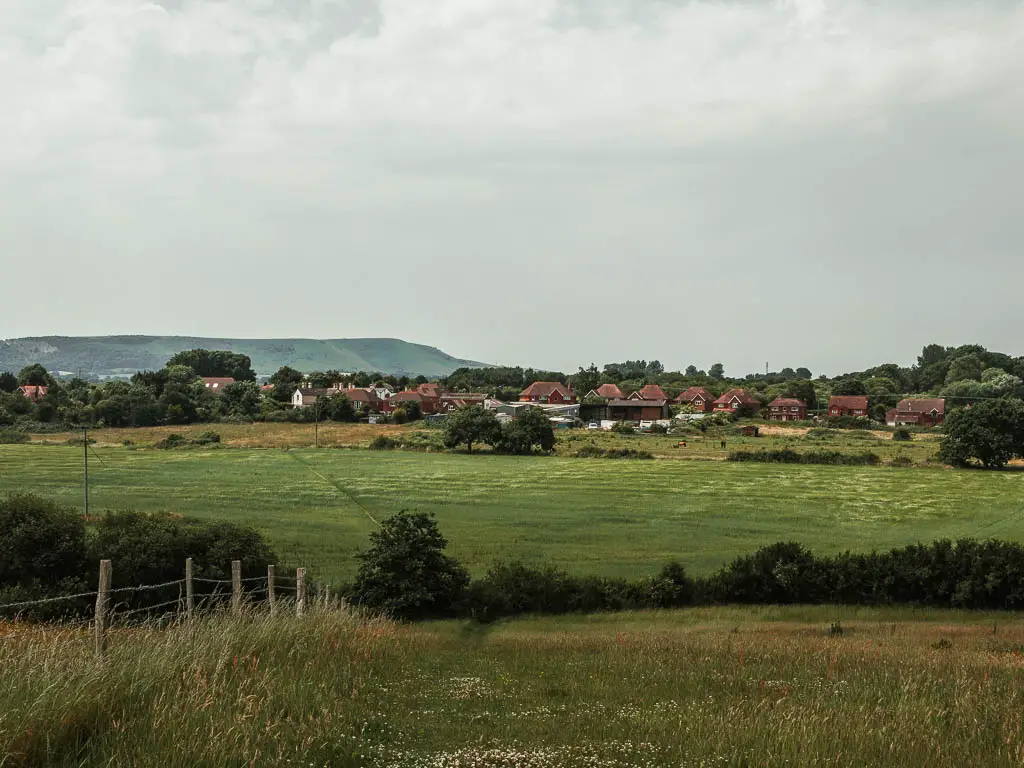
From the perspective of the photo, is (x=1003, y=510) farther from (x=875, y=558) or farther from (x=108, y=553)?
(x=108, y=553)

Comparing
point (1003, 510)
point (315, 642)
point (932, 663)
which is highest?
point (315, 642)

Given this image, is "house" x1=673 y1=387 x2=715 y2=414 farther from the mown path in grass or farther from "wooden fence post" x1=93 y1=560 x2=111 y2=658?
"wooden fence post" x1=93 y1=560 x2=111 y2=658

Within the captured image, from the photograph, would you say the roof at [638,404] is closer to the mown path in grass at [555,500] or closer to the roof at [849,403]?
the roof at [849,403]

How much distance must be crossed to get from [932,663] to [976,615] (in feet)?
58.0

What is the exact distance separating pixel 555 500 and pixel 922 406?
311 ft

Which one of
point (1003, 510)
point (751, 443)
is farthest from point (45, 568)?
point (751, 443)

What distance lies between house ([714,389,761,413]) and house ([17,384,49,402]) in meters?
104

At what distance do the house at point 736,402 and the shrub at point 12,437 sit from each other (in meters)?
99.3

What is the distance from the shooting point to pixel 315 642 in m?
11.7

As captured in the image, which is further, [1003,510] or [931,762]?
[1003,510]

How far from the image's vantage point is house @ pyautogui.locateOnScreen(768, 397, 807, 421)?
137500 millimetres

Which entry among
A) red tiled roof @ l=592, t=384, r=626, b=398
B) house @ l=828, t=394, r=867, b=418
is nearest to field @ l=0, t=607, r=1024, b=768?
house @ l=828, t=394, r=867, b=418

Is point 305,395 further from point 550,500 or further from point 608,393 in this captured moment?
point 550,500

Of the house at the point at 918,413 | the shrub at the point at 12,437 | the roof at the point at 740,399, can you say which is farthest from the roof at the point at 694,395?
the shrub at the point at 12,437
